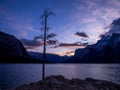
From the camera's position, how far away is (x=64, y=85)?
21.8 m

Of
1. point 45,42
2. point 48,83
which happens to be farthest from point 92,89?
point 45,42

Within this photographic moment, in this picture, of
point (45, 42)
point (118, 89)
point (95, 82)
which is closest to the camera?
point (118, 89)

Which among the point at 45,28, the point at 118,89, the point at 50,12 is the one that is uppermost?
the point at 50,12

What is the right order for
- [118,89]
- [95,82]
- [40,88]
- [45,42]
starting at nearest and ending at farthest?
[40,88], [118,89], [95,82], [45,42]

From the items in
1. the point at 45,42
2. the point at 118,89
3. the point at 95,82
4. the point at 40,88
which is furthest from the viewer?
the point at 45,42

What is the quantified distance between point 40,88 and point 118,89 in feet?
31.3

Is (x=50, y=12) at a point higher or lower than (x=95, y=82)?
higher

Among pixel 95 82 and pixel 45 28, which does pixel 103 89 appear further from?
pixel 45 28

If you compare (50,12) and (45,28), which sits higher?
(50,12)

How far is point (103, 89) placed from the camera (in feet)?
72.5

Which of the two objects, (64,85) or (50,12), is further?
(50,12)

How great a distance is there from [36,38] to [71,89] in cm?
1425

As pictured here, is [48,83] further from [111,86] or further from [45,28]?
[45,28]

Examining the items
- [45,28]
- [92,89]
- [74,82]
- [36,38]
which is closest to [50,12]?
[45,28]
